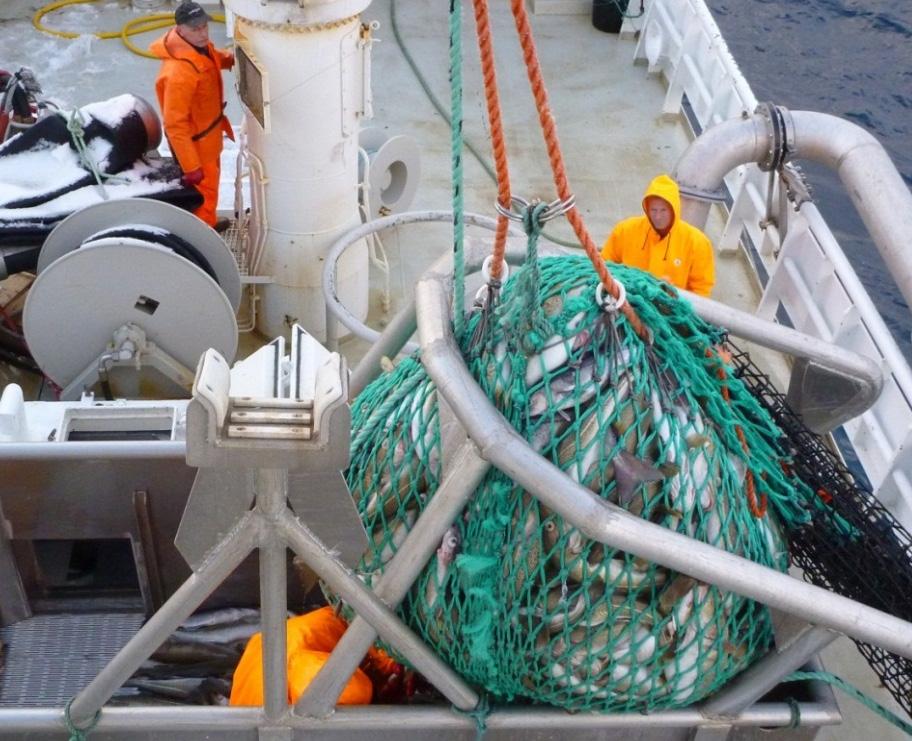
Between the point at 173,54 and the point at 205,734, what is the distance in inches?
158

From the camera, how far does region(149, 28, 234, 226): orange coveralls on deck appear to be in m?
5.36

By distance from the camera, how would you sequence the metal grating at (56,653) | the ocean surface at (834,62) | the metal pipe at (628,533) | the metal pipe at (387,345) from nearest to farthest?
the metal pipe at (628,533) < the metal pipe at (387,345) < the metal grating at (56,653) < the ocean surface at (834,62)

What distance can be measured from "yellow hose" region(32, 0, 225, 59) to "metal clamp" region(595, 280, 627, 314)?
703cm

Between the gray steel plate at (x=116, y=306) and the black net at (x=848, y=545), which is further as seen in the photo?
the gray steel plate at (x=116, y=306)

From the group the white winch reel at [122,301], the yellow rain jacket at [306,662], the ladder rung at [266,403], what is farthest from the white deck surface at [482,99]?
the ladder rung at [266,403]

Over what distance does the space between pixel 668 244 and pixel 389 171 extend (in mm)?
2141

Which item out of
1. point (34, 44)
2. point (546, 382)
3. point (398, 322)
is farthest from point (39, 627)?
point (34, 44)

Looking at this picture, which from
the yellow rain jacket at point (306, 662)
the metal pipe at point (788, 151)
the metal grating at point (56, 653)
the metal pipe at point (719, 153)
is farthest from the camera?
the metal pipe at point (719, 153)

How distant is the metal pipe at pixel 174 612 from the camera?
1.97 metres

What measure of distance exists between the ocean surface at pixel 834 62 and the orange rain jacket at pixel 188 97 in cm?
792

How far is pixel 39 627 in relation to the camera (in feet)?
11.0

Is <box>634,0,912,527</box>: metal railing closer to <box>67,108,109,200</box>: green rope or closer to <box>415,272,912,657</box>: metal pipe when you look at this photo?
<box>415,272,912,657</box>: metal pipe

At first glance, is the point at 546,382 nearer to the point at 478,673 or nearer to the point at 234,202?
the point at 478,673

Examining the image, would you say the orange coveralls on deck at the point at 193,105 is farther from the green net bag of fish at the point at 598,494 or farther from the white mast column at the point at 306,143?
the green net bag of fish at the point at 598,494
